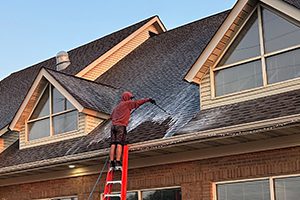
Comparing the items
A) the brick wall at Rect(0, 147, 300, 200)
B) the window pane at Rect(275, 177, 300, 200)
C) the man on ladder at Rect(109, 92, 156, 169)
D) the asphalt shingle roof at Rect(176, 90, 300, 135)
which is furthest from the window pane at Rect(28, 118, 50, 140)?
the window pane at Rect(275, 177, 300, 200)

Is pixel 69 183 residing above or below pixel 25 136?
below

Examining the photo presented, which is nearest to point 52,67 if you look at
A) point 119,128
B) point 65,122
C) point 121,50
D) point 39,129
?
point 121,50

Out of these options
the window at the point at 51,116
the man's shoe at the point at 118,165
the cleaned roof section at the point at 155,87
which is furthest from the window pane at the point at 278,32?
the window at the point at 51,116

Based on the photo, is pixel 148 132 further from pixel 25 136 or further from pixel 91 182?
pixel 25 136

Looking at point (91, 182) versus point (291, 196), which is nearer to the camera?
point (291, 196)

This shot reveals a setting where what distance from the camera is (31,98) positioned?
50.5 ft

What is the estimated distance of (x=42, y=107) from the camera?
51.5 feet

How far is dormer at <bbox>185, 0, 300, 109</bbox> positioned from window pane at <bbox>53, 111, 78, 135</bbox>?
4198 mm

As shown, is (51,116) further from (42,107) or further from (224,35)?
(224,35)

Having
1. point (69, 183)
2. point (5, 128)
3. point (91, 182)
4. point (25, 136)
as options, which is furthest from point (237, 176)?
point (5, 128)

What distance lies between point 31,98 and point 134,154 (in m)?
4.91

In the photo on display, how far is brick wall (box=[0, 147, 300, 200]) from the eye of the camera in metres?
9.89

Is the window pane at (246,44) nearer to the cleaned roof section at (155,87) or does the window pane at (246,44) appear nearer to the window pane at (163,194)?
the cleaned roof section at (155,87)

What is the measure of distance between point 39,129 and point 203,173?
241 inches
